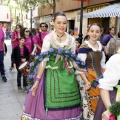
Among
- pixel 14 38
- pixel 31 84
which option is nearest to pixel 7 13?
Result: pixel 14 38

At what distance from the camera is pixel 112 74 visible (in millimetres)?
1712

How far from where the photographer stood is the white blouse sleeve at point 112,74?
170 centimetres

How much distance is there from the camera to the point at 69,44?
3.02m

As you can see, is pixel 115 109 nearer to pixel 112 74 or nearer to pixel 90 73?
pixel 112 74

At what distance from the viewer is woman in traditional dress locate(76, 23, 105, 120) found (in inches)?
123

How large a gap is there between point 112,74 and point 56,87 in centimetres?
122

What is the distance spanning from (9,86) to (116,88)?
433 centimetres

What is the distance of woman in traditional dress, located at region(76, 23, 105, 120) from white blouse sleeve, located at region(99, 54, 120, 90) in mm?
1265

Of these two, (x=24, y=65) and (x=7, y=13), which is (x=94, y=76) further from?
(x=7, y=13)

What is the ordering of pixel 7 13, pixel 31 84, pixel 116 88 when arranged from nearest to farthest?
pixel 116 88 < pixel 31 84 < pixel 7 13

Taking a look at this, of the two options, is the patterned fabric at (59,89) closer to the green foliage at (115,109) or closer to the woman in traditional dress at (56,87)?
the woman in traditional dress at (56,87)

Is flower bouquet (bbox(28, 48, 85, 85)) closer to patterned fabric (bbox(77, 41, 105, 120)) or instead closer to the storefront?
patterned fabric (bbox(77, 41, 105, 120))

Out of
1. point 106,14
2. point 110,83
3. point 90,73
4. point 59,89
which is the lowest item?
point 59,89

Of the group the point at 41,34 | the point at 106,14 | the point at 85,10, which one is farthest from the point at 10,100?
the point at 85,10
